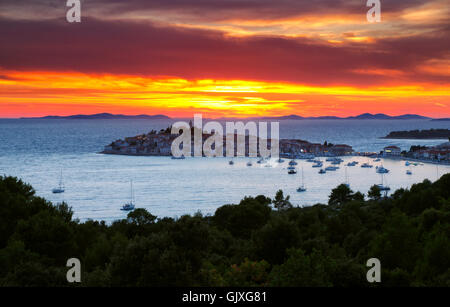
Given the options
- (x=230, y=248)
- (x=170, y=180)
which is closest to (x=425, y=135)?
(x=170, y=180)

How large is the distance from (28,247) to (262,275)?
652cm

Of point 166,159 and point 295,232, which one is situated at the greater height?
point 166,159

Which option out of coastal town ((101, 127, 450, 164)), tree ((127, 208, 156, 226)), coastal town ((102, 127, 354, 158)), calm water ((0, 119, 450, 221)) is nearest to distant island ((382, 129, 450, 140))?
coastal town ((101, 127, 450, 164))

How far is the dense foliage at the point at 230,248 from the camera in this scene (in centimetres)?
709

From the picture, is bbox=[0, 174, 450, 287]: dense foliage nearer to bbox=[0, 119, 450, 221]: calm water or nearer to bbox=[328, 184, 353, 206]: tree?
bbox=[328, 184, 353, 206]: tree

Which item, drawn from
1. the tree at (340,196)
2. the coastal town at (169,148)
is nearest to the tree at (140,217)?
the tree at (340,196)

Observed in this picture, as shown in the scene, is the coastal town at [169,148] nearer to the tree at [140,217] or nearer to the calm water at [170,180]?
the calm water at [170,180]

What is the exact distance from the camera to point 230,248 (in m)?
13.8

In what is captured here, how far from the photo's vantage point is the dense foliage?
279 inches

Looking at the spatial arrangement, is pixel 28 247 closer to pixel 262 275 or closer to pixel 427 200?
pixel 262 275

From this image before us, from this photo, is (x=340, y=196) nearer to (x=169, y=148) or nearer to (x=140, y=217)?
(x=140, y=217)
